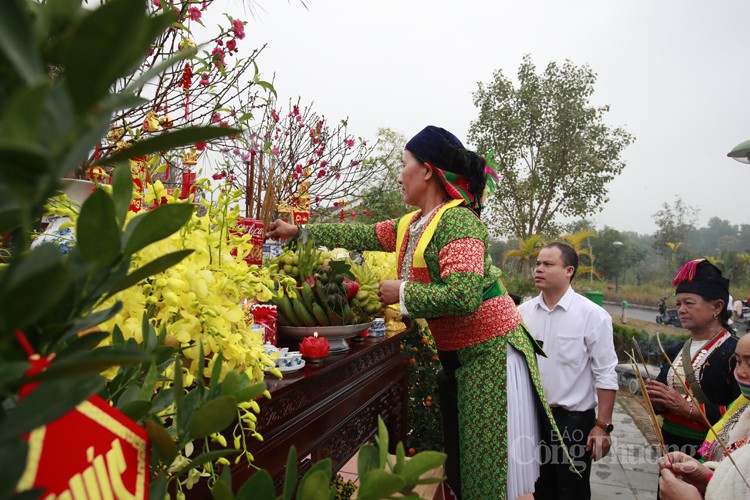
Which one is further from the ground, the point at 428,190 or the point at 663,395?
the point at 428,190

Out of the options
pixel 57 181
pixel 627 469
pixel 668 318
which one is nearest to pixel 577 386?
pixel 627 469

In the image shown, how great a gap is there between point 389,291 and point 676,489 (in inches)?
49.9

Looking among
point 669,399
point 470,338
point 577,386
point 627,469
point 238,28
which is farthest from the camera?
point 627,469

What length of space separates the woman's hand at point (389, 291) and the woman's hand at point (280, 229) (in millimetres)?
450

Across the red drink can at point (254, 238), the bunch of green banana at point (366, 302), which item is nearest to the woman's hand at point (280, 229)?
the bunch of green banana at point (366, 302)

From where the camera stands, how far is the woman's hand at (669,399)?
2734mm

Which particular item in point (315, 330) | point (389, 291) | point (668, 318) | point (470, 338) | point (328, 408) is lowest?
point (668, 318)

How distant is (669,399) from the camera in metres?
2.77

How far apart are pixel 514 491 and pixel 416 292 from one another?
1.10 meters

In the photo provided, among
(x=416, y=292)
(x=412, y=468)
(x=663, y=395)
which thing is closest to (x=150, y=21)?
(x=412, y=468)

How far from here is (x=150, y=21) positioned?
0.28 metres

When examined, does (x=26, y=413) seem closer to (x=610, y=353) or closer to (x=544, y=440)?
(x=544, y=440)

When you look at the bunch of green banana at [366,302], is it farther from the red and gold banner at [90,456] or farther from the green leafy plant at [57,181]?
the green leafy plant at [57,181]

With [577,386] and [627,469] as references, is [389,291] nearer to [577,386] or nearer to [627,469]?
[577,386]
